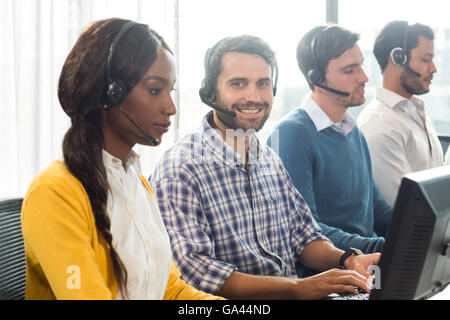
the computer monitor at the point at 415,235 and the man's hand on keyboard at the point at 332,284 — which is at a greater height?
the computer monitor at the point at 415,235

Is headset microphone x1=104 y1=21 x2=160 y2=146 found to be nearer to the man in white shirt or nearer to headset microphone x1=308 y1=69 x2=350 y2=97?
headset microphone x1=308 y1=69 x2=350 y2=97

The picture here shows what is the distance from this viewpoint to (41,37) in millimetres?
2223

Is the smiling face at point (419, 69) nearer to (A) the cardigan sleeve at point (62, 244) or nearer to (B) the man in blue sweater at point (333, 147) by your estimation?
(B) the man in blue sweater at point (333, 147)

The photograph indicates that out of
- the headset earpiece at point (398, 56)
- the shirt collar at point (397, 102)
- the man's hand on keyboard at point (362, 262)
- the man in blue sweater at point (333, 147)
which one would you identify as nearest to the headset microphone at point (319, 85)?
the man in blue sweater at point (333, 147)

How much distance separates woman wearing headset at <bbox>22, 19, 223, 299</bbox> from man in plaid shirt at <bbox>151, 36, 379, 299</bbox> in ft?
0.69

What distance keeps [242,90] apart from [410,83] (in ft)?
3.90

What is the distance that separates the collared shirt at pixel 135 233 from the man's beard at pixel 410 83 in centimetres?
171

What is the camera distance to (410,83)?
8.04ft

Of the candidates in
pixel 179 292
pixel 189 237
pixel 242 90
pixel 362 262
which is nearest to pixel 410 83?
pixel 242 90

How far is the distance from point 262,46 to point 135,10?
1101 mm

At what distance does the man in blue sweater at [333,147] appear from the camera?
1.85 m

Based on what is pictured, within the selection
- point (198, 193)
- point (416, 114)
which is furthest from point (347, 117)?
point (198, 193)

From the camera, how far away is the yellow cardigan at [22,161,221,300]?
34.2 inches

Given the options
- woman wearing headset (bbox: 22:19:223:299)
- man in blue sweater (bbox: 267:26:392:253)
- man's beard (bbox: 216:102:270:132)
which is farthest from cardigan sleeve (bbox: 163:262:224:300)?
man in blue sweater (bbox: 267:26:392:253)
